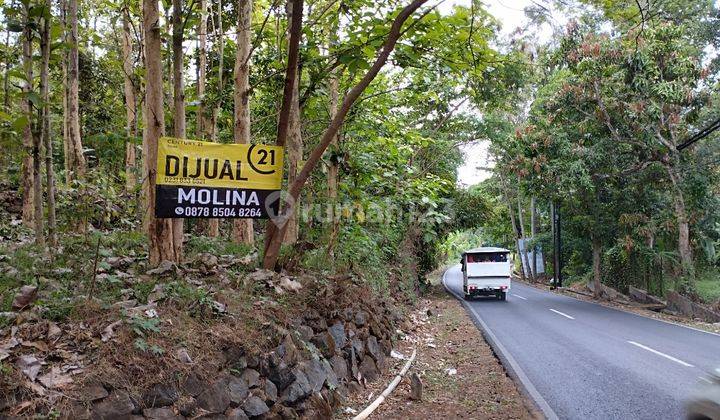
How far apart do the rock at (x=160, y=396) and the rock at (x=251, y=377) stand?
85 cm

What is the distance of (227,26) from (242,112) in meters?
5.35

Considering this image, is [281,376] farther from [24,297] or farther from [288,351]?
[24,297]

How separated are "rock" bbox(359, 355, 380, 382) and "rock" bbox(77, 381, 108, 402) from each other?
15.4 ft

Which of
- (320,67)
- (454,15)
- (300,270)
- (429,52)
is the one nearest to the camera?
(454,15)

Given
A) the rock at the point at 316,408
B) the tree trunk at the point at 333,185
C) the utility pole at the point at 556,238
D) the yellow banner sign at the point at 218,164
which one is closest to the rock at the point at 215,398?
the rock at the point at 316,408

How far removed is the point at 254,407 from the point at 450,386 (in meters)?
4.31

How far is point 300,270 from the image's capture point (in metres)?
8.16

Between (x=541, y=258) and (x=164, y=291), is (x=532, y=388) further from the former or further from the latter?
(x=541, y=258)

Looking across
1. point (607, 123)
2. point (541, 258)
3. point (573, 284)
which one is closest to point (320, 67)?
point (607, 123)

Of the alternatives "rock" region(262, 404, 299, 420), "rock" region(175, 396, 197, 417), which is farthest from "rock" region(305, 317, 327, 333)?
"rock" region(175, 396, 197, 417)

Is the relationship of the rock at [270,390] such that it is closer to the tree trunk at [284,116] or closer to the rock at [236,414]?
the rock at [236,414]

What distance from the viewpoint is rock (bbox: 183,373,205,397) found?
4.41 m

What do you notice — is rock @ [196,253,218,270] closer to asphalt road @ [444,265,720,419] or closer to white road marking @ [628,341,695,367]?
asphalt road @ [444,265,720,419]

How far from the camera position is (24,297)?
14.8 ft
